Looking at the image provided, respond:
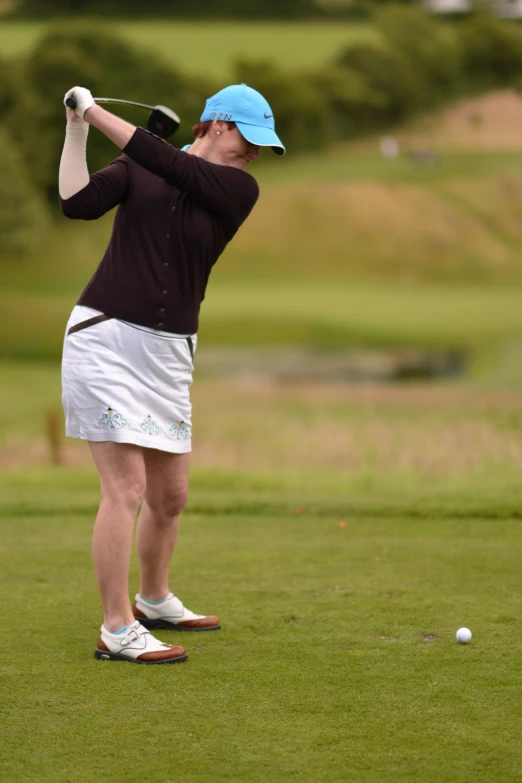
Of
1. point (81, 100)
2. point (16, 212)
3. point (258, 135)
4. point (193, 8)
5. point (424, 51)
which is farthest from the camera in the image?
point (193, 8)

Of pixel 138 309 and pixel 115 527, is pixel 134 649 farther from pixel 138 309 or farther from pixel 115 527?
pixel 138 309

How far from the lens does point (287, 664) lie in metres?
3.58

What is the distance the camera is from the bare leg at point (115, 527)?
3.82 meters

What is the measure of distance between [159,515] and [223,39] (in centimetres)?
4231

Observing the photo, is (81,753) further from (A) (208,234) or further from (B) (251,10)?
(B) (251,10)

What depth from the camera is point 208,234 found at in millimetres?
3830

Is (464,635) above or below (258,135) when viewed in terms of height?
below

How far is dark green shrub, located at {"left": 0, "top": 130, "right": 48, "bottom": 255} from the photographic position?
116 ft

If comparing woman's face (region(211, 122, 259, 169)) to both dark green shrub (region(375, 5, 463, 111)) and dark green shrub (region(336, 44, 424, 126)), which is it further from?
dark green shrub (region(336, 44, 424, 126))

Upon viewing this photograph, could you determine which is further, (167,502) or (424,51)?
(424,51)

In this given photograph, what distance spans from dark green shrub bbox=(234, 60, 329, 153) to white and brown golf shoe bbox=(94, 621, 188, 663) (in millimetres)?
37003

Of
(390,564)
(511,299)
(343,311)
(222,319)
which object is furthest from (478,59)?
(390,564)

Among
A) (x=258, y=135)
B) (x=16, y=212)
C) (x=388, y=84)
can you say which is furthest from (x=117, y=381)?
(x=388, y=84)

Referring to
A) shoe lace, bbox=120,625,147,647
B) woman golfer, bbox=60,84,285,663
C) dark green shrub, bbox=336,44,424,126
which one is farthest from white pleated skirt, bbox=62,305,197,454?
dark green shrub, bbox=336,44,424,126
